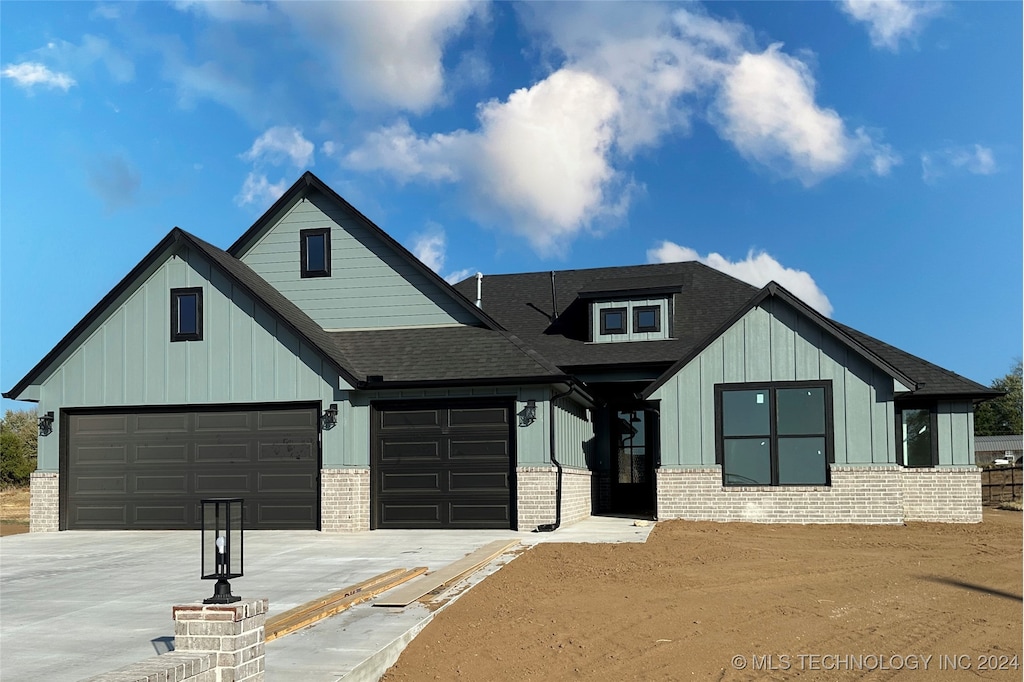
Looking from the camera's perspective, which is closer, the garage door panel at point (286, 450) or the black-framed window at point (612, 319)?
the garage door panel at point (286, 450)

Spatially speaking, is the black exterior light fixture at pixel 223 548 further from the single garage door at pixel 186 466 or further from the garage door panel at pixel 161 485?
the garage door panel at pixel 161 485

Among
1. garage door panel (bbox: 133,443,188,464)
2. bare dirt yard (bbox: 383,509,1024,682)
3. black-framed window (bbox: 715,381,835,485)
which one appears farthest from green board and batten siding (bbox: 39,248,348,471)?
black-framed window (bbox: 715,381,835,485)

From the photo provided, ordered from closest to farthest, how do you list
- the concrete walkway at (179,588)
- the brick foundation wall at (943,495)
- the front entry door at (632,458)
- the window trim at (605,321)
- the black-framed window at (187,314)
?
the concrete walkway at (179,588) < the black-framed window at (187,314) < the brick foundation wall at (943,495) < the window trim at (605,321) < the front entry door at (632,458)

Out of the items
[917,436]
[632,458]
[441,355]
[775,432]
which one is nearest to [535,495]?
[441,355]

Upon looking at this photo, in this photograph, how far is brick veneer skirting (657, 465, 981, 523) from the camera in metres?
18.9

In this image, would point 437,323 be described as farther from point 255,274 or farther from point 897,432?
point 897,432

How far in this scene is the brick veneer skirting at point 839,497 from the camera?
18.9m

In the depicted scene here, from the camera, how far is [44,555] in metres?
16.5

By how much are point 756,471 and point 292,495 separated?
9.52m

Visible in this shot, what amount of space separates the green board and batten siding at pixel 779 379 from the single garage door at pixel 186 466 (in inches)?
300

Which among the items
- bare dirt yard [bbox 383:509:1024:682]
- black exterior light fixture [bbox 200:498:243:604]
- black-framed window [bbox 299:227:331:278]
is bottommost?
bare dirt yard [bbox 383:509:1024:682]

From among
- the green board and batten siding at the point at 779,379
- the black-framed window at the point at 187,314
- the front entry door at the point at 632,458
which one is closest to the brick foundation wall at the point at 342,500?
the black-framed window at the point at 187,314

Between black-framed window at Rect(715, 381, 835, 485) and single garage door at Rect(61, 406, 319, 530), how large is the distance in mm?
8496

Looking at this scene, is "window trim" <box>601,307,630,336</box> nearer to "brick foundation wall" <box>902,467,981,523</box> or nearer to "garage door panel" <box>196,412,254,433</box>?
"brick foundation wall" <box>902,467,981,523</box>
